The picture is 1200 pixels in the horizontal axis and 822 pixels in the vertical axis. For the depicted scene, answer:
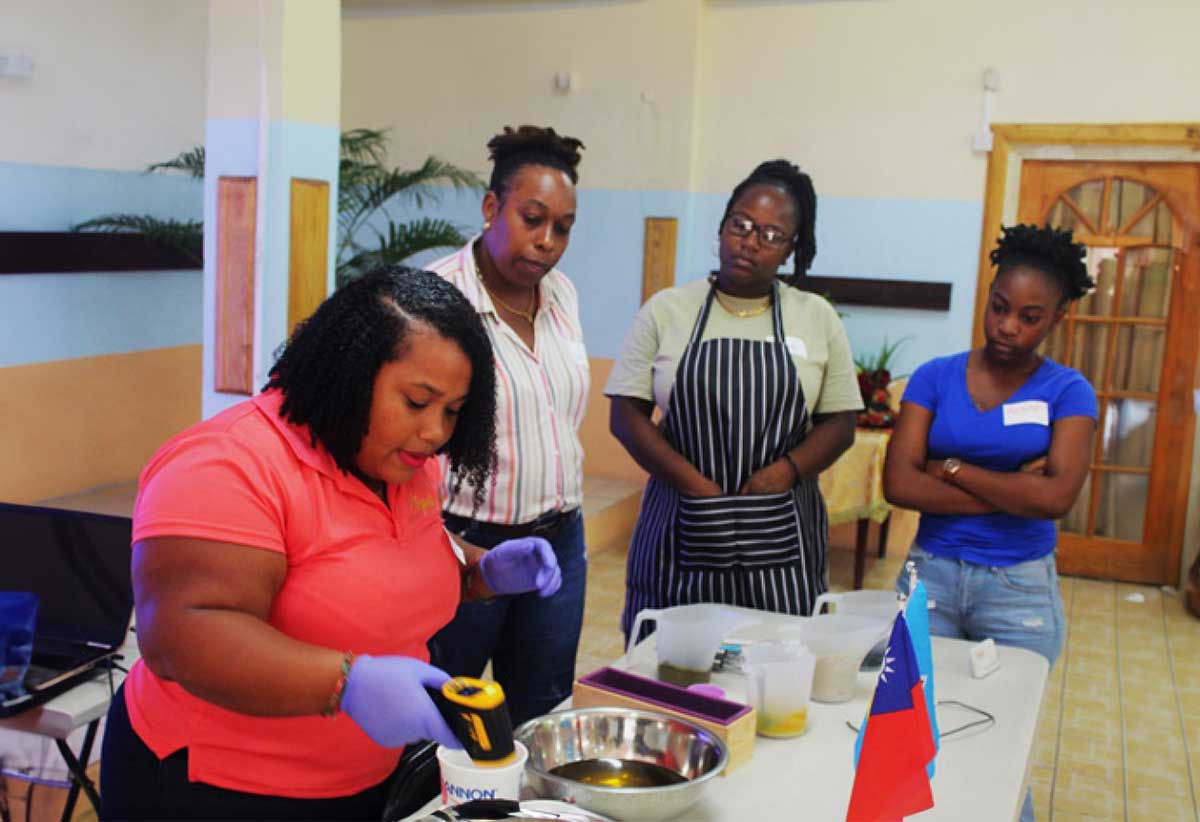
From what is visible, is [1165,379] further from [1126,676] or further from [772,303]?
[772,303]

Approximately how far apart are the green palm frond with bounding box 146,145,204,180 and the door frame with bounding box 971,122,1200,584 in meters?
3.80

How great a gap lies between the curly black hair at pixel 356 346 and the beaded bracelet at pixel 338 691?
261 millimetres

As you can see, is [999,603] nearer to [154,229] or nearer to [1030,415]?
[1030,415]

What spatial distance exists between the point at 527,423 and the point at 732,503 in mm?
500

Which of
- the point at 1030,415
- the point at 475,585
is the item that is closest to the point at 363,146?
the point at 1030,415

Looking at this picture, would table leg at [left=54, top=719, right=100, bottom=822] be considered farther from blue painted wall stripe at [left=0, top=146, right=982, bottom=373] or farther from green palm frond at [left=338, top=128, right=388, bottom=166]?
green palm frond at [left=338, top=128, right=388, bottom=166]

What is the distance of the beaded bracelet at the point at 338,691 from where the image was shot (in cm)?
122

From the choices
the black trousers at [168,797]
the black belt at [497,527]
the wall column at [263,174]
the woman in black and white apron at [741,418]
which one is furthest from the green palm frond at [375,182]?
the black trousers at [168,797]

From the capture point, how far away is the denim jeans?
7.71ft

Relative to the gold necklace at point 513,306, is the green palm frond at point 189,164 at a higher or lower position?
higher

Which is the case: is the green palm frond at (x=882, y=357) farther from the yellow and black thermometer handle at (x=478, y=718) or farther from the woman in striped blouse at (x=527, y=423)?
the yellow and black thermometer handle at (x=478, y=718)

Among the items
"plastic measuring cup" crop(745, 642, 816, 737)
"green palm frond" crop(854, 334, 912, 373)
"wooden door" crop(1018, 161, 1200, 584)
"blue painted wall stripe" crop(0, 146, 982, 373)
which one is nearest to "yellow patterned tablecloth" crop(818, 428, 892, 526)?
"green palm frond" crop(854, 334, 912, 373)

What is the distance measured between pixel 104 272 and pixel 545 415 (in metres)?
3.84

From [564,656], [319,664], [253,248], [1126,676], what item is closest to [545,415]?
[564,656]
